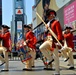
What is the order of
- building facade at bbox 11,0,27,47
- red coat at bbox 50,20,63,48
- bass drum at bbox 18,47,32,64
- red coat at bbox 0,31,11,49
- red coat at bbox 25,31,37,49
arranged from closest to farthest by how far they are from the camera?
red coat at bbox 50,20,63,48, red coat at bbox 0,31,11,49, bass drum at bbox 18,47,32,64, red coat at bbox 25,31,37,49, building facade at bbox 11,0,27,47

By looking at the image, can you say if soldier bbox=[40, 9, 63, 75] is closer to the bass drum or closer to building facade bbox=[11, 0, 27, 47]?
the bass drum

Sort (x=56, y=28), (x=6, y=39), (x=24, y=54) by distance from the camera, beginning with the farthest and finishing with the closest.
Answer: (x=24, y=54), (x=6, y=39), (x=56, y=28)

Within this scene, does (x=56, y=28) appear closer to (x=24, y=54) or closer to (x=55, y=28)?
(x=55, y=28)

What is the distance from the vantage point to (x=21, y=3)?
67562 mm

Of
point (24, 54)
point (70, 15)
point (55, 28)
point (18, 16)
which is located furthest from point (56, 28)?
point (18, 16)

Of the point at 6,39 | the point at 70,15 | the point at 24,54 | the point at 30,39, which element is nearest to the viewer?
the point at 6,39

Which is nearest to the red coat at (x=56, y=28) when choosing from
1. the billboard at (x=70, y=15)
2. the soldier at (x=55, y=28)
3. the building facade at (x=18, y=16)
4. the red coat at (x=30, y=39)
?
the soldier at (x=55, y=28)

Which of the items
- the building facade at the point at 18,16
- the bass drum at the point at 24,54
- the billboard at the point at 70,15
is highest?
the building facade at the point at 18,16

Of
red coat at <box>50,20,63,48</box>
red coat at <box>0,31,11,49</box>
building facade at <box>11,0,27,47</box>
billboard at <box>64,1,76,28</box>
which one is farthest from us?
building facade at <box>11,0,27,47</box>

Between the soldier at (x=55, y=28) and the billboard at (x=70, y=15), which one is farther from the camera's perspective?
the billboard at (x=70, y=15)

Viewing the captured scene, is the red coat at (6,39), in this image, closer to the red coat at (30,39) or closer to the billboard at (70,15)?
the red coat at (30,39)

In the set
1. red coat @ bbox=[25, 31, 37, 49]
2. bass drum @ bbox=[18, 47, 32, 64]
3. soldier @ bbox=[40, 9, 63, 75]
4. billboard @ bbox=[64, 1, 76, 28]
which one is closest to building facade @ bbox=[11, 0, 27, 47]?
billboard @ bbox=[64, 1, 76, 28]

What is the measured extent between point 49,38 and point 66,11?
128 ft

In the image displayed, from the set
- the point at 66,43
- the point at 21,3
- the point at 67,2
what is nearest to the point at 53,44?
the point at 66,43
